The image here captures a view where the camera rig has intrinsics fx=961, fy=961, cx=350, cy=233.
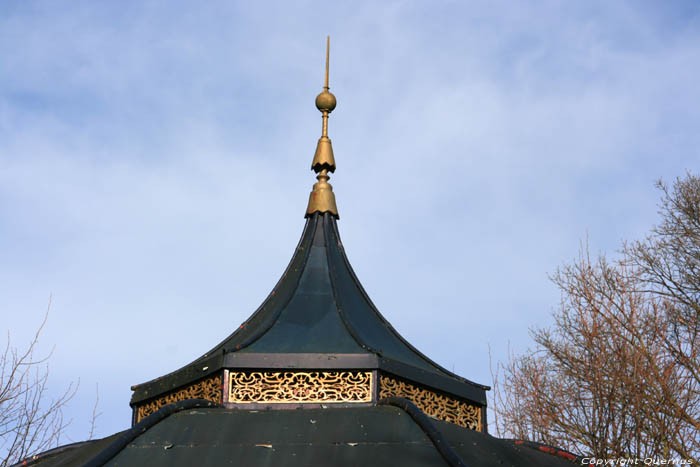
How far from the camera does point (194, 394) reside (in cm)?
989

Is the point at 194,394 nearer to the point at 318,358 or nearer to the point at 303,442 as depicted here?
the point at 318,358

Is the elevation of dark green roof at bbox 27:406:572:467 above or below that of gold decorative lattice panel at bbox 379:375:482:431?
below

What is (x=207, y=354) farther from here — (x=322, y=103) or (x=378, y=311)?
(x=322, y=103)

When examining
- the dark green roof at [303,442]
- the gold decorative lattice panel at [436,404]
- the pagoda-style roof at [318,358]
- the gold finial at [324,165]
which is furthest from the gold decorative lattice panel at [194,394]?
the gold finial at [324,165]

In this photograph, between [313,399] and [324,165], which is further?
[324,165]

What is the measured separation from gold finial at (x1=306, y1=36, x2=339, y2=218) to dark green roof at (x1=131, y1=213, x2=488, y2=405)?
249mm

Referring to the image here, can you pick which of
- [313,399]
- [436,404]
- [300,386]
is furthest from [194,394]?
[436,404]

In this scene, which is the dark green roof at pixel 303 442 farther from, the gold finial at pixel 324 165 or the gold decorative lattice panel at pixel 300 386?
the gold finial at pixel 324 165

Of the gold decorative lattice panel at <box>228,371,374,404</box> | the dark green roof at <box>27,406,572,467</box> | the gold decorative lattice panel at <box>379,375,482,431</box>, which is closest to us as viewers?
the dark green roof at <box>27,406,572,467</box>

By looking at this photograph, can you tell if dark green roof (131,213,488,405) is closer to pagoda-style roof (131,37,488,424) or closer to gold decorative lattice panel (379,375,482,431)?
pagoda-style roof (131,37,488,424)

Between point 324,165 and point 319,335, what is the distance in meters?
3.00

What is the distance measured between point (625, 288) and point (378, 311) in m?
7.43

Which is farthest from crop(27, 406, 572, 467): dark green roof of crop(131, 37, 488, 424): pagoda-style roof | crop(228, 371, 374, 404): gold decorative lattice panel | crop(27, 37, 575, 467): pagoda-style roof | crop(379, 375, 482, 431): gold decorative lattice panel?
crop(379, 375, 482, 431): gold decorative lattice panel

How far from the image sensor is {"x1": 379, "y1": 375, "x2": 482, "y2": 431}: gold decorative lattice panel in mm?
9594
